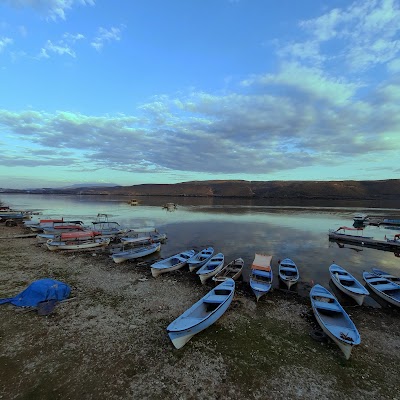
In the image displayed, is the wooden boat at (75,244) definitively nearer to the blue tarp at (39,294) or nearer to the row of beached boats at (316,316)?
the blue tarp at (39,294)

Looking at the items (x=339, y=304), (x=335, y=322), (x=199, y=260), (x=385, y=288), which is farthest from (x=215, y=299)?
(x=385, y=288)

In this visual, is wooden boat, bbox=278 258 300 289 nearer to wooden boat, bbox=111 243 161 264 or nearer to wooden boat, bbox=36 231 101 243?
wooden boat, bbox=111 243 161 264

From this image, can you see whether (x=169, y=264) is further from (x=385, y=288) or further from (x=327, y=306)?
(x=385, y=288)

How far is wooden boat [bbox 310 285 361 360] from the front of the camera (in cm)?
1262

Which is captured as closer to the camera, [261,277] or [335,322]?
[335,322]

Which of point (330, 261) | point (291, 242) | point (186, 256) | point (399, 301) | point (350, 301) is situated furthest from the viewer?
point (291, 242)

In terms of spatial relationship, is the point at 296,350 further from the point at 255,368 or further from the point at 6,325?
A: the point at 6,325

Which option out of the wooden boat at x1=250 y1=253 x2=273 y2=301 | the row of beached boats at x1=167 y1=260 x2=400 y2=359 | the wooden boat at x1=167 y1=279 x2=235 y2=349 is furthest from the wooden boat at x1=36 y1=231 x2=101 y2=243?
the wooden boat at x1=250 y1=253 x2=273 y2=301

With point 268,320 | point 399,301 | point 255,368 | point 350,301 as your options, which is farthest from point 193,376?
point 399,301

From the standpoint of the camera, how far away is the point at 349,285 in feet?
73.3

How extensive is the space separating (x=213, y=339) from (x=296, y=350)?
4474mm

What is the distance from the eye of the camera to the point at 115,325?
1486cm

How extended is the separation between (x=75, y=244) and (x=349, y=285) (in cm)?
3223

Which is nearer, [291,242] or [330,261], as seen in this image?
[330,261]
